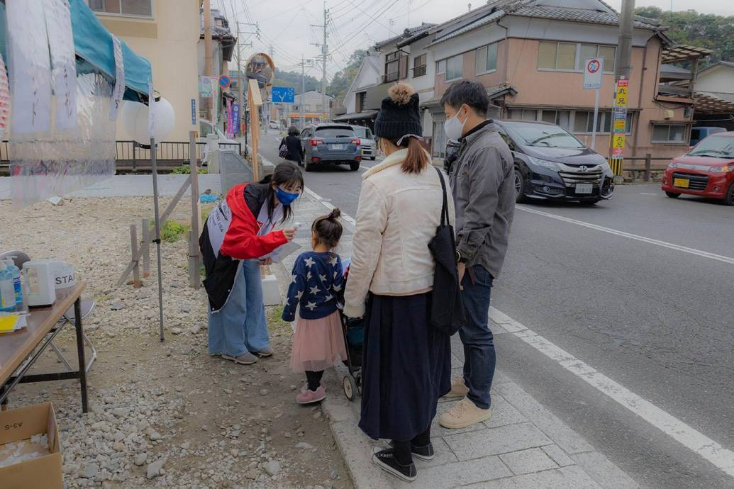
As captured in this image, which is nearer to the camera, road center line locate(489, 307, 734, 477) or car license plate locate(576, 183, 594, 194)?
road center line locate(489, 307, 734, 477)

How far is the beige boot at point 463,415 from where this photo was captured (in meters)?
3.13

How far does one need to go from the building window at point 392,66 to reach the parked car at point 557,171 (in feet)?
83.4

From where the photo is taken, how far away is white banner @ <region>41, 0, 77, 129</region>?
7.82 ft

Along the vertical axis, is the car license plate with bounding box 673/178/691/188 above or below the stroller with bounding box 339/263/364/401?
above

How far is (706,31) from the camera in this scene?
135 feet

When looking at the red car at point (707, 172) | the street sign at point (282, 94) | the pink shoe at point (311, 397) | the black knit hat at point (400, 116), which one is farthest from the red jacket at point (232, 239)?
the street sign at point (282, 94)

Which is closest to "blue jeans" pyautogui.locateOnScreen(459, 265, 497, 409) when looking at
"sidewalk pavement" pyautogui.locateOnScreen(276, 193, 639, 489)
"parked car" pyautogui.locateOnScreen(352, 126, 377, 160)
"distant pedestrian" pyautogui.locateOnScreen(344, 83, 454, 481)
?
"sidewalk pavement" pyautogui.locateOnScreen(276, 193, 639, 489)

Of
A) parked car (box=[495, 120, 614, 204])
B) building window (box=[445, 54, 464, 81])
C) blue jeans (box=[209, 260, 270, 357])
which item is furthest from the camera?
building window (box=[445, 54, 464, 81])

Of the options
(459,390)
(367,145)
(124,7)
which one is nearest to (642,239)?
(459,390)

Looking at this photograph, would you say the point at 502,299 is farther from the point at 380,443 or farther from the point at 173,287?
the point at 173,287

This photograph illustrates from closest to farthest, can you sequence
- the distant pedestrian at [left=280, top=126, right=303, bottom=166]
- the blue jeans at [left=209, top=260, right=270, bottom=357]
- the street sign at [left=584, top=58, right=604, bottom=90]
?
the blue jeans at [left=209, top=260, right=270, bottom=357]
the street sign at [left=584, top=58, right=604, bottom=90]
the distant pedestrian at [left=280, top=126, right=303, bottom=166]

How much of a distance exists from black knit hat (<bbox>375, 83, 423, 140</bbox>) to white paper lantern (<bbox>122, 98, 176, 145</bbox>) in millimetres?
3142

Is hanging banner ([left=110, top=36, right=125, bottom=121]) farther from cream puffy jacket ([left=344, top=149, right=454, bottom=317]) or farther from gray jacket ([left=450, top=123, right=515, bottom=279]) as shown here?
gray jacket ([left=450, top=123, right=515, bottom=279])

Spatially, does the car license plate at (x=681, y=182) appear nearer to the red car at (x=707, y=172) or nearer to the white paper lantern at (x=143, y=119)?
the red car at (x=707, y=172)
